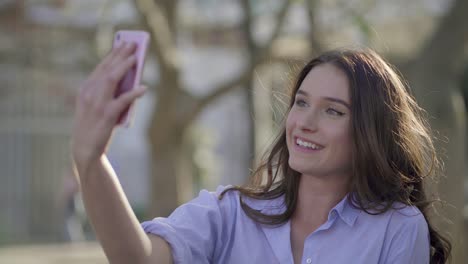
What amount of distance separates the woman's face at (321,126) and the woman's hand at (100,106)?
827 mm

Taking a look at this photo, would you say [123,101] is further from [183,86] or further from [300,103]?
[183,86]

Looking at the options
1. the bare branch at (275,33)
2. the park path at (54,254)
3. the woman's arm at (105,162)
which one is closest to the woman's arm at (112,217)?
the woman's arm at (105,162)

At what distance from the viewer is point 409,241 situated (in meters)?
2.82

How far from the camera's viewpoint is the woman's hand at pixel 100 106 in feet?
6.95

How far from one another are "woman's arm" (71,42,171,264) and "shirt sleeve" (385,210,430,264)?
0.72m

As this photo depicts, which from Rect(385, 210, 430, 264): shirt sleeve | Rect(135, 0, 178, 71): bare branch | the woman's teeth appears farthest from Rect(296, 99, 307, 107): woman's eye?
Rect(135, 0, 178, 71): bare branch

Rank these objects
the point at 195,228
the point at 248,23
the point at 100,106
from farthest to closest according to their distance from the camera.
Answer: the point at 248,23 < the point at 195,228 < the point at 100,106

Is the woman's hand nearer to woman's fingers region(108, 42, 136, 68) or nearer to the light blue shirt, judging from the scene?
woman's fingers region(108, 42, 136, 68)

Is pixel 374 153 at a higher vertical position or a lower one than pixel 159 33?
higher

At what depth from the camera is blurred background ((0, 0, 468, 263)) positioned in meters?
7.31

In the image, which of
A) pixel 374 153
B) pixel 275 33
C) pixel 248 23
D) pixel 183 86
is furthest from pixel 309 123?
pixel 248 23

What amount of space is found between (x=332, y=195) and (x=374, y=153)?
0.18 metres

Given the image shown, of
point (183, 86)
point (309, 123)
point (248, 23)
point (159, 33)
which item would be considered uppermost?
point (309, 123)

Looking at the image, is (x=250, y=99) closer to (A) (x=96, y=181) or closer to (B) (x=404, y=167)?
(B) (x=404, y=167)
